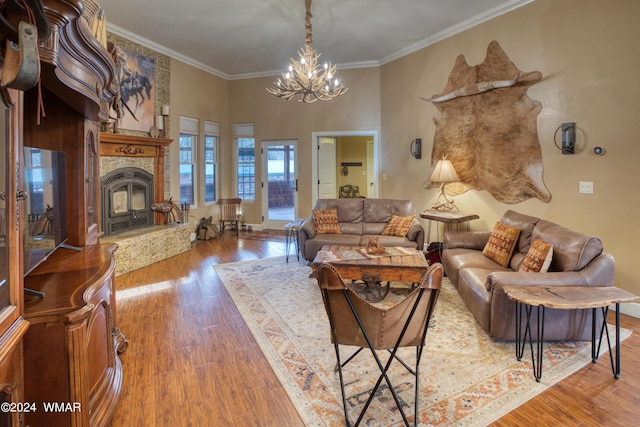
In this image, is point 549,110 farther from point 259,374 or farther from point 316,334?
point 259,374

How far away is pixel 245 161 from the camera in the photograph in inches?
328

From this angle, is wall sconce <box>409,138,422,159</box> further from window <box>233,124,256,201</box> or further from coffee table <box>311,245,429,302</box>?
window <box>233,124,256,201</box>

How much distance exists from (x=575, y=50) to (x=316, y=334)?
12.7 ft

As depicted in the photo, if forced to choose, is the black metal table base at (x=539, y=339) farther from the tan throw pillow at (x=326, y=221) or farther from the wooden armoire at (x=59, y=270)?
the tan throw pillow at (x=326, y=221)

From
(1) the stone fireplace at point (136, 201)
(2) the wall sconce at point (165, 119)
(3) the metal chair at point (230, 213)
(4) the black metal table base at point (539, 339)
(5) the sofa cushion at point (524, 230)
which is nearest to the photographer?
(4) the black metal table base at point (539, 339)

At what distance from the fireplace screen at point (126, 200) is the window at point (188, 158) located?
1.02 metres

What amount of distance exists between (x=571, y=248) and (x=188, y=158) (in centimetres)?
636

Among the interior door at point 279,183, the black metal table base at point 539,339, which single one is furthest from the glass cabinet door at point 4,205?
the interior door at point 279,183

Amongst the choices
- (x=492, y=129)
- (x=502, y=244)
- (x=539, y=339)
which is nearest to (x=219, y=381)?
(x=539, y=339)

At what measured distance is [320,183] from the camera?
8.06 meters

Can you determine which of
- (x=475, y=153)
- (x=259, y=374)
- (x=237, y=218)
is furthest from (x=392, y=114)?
(x=259, y=374)

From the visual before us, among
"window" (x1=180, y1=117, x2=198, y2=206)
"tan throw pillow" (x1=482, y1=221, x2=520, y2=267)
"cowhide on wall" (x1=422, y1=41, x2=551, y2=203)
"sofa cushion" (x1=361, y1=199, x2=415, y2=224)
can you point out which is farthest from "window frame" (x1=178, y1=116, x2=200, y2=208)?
"tan throw pillow" (x1=482, y1=221, x2=520, y2=267)

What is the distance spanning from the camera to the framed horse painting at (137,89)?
5582 mm

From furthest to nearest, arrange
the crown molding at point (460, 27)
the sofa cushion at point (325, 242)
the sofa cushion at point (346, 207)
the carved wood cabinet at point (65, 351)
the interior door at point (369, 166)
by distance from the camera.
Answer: the interior door at point (369, 166)
the sofa cushion at point (346, 207)
the sofa cushion at point (325, 242)
the crown molding at point (460, 27)
the carved wood cabinet at point (65, 351)
